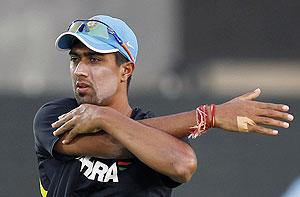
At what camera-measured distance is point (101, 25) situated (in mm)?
3328

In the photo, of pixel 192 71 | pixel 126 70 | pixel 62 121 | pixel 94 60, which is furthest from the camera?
pixel 192 71

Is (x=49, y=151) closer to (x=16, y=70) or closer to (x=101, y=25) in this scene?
(x=101, y=25)

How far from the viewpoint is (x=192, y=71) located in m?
5.20

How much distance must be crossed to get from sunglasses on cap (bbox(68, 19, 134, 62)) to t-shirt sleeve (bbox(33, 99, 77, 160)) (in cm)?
32

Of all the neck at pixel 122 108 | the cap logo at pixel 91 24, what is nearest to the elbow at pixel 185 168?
the neck at pixel 122 108

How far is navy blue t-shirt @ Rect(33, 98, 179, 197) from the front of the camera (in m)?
3.16

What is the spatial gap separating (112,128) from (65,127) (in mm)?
207

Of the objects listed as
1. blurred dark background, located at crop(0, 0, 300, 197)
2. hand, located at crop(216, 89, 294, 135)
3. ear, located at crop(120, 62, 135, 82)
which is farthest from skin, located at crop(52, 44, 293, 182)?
blurred dark background, located at crop(0, 0, 300, 197)

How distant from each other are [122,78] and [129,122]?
37 cm

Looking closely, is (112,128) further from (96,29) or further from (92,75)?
(96,29)

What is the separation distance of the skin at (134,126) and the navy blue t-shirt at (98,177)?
5 centimetres

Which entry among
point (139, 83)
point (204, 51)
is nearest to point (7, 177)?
point (139, 83)

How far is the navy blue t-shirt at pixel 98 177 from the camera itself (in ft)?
10.4

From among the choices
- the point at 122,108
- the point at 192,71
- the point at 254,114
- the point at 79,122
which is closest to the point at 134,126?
the point at 79,122
